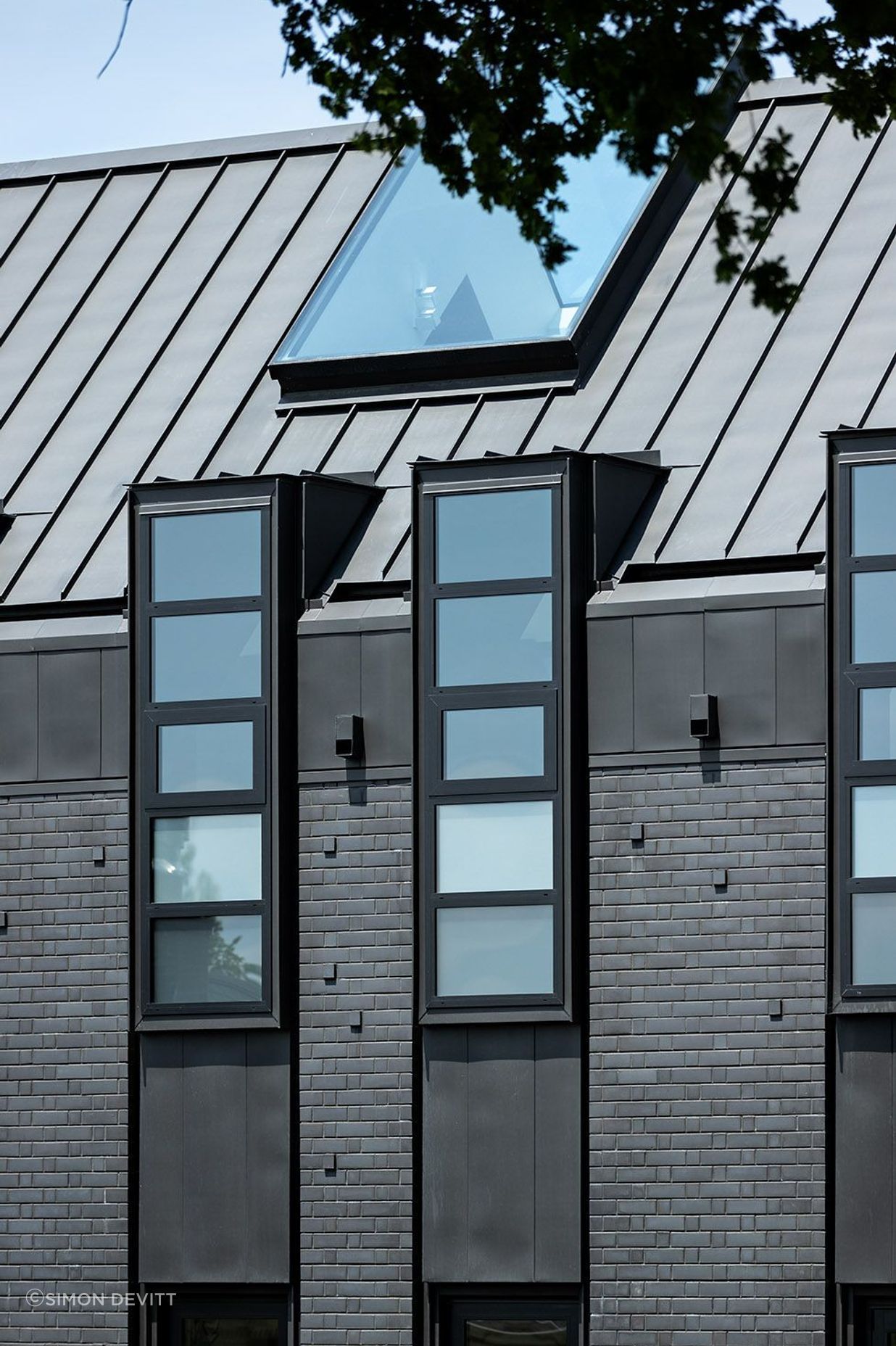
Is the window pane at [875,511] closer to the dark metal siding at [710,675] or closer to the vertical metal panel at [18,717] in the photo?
the dark metal siding at [710,675]

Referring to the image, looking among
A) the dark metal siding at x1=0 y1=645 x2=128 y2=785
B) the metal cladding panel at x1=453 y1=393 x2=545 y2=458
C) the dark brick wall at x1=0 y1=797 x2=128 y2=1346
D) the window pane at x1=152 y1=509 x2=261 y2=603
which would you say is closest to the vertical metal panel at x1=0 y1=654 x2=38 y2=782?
the dark metal siding at x1=0 y1=645 x2=128 y2=785

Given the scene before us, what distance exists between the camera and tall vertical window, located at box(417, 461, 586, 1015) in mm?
16031

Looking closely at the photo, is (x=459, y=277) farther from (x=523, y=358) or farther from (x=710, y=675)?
(x=710, y=675)

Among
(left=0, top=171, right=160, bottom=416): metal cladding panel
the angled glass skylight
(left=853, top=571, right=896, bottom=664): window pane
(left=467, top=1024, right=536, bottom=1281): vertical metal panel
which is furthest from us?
(left=0, top=171, right=160, bottom=416): metal cladding panel

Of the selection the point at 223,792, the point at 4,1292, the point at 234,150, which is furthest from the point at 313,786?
the point at 234,150

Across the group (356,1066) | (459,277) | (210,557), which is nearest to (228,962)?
(356,1066)

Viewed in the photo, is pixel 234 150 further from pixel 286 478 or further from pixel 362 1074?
pixel 362 1074

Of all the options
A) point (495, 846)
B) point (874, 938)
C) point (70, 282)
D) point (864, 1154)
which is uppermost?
point (70, 282)

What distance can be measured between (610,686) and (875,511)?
85.8 inches

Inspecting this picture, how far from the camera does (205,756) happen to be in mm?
17078

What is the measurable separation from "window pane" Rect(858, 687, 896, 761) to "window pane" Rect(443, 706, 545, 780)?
A: 224 centimetres

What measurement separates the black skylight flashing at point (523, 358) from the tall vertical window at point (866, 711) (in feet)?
10.9

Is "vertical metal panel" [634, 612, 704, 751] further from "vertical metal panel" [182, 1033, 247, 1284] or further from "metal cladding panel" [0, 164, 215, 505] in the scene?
"metal cladding panel" [0, 164, 215, 505]

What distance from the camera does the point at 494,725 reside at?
1636cm
